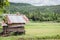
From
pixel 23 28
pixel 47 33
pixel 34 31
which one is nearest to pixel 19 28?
pixel 23 28

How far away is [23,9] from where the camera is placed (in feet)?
10.7

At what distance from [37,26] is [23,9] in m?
0.41

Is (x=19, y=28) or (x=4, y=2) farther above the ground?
(x=4, y=2)

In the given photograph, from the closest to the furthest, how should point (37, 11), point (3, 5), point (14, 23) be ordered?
point (14, 23) → point (37, 11) → point (3, 5)

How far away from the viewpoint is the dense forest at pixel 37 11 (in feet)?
10.5

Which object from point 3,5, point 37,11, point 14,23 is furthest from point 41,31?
point 3,5

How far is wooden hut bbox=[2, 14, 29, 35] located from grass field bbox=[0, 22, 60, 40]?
11cm

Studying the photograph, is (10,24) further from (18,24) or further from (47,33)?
(47,33)

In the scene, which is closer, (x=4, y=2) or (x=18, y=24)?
(x=18, y=24)

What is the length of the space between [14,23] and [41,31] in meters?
0.50

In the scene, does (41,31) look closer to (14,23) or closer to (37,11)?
(37,11)

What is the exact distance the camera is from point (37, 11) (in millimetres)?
3256

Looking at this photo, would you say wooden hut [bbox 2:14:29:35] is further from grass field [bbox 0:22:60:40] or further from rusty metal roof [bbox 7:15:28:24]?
grass field [bbox 0:22:60:40]

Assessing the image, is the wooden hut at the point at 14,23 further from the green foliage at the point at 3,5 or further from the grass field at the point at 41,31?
the green foliage at the point at 3,5
